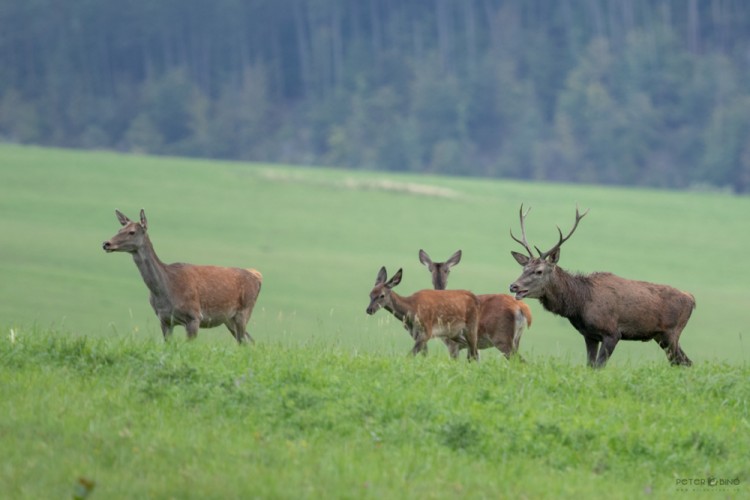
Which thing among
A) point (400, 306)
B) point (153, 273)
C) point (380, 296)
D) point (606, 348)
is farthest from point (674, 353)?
point (153, 273)

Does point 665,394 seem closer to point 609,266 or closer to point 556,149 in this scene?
point 609,266

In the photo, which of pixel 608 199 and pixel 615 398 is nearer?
pixel 615 398

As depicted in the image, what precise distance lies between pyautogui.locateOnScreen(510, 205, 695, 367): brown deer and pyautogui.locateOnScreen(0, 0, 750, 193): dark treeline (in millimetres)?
65358

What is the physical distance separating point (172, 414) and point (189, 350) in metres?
1.64

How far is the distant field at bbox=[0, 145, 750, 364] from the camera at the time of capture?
32.9 m

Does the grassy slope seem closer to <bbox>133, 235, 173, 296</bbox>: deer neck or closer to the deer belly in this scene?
the deer belly

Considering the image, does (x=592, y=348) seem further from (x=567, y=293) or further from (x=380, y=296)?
(x=380, y=296)

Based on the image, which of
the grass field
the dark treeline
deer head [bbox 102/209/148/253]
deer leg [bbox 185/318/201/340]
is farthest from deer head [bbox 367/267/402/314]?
the dark treeline

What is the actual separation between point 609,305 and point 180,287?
13.0 ft

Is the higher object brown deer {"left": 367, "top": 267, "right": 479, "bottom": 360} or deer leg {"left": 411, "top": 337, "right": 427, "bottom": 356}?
brown deer {"left": 367, "top": 267, "right": 479, "bottom": 360}

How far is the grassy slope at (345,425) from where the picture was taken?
9297mm

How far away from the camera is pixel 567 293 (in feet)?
45.9

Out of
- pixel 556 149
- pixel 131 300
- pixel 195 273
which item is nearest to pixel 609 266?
pixel 131 300

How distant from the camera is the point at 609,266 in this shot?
44.0 meters
